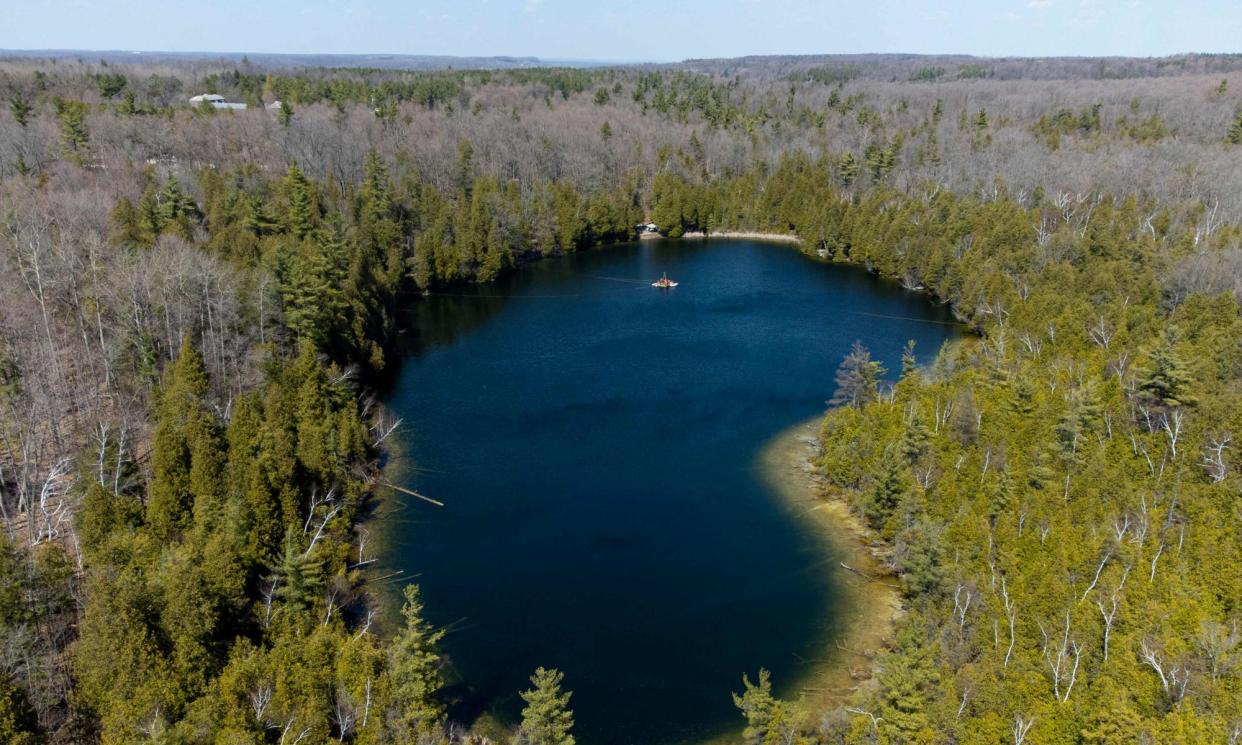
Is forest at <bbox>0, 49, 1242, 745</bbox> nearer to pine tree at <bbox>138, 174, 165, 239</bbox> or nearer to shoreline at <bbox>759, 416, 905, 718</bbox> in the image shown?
pine tree at <bbox>138, 174, 165, 239</bbox>

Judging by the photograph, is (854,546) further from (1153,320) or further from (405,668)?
(1153,320)

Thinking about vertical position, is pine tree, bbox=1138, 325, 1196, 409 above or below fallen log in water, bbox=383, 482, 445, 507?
above

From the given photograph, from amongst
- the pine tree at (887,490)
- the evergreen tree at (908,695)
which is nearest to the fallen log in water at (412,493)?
the pine tree at (887,490)

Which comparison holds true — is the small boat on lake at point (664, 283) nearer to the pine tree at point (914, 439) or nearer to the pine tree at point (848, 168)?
the pine tree at point (848, 168)

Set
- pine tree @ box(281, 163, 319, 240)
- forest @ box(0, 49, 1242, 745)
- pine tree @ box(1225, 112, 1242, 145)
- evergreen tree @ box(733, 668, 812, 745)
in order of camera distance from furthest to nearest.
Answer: pine tree @ box(1225, 112, 1242, 145) → pine tree @ box(281, 163, 319, 240) → forest @ box(0, 49, 1242, 745) → evergreen tree @ box(733, 668, 812, 745)

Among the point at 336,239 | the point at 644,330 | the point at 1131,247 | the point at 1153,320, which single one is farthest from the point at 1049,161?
the point at 336,239

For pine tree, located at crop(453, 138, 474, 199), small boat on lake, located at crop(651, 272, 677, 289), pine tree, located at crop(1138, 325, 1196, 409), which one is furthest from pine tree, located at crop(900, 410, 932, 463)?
pine tree, located at crop(453, 138, 474, 199)
